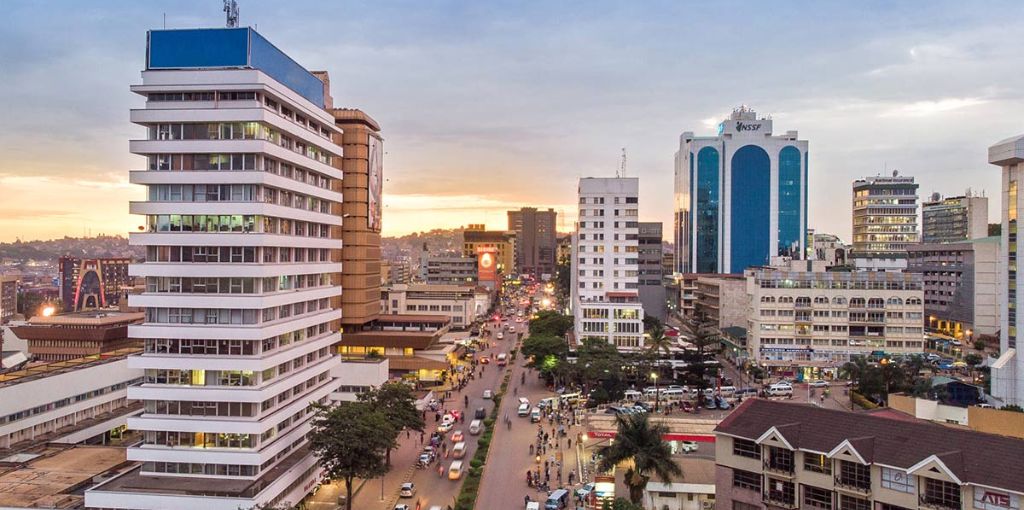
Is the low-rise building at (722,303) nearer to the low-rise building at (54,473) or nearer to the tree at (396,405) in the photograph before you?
the tree at (396,405)

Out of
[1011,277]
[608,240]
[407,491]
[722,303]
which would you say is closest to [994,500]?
[407,491]

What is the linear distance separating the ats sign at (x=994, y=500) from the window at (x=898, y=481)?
2.18 meters

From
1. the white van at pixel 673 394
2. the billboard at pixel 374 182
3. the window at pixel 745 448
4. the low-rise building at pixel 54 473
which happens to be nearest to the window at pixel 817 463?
the window at pixel 745 448

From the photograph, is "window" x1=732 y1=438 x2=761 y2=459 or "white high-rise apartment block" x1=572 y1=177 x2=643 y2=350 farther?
"white high-rise apartment block" x1=572 y1=177 x2=643 y2=350

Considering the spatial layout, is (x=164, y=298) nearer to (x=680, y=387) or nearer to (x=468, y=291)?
(x=680, y=387)

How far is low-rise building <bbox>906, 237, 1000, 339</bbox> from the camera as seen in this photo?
304ft

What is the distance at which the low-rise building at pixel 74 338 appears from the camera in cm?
6381

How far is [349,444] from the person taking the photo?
3675cm

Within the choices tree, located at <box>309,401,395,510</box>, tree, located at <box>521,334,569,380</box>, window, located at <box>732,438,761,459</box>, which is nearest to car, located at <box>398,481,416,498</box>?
tree, located at <box>309,401,395,510</box>

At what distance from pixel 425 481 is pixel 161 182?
22.8 meters

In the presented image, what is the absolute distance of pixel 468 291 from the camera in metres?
123

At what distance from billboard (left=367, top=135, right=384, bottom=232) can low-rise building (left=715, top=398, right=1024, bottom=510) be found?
4670cm

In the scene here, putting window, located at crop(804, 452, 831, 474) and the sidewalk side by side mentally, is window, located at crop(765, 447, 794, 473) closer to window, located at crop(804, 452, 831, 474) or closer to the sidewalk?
window, located at crop(804, 452, 831, 474)

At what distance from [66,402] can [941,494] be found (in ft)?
162
